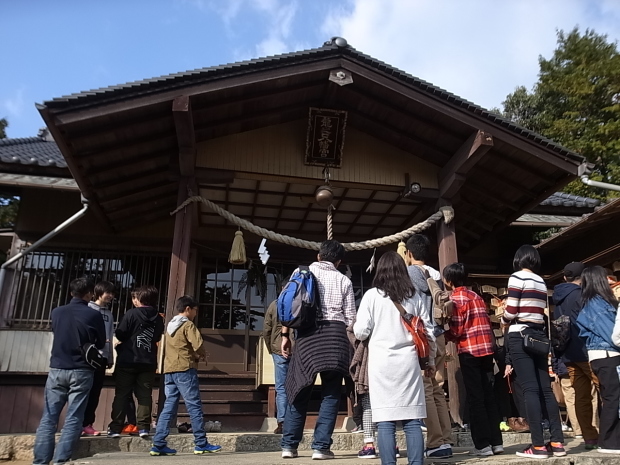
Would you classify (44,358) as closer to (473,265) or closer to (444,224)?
(444,224)

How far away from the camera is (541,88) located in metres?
21.9

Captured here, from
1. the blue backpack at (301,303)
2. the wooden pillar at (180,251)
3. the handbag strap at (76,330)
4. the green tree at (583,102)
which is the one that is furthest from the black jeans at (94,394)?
the green tree at (583,102)

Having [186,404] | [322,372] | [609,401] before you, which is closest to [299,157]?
[186,404]

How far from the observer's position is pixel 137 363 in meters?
5.47

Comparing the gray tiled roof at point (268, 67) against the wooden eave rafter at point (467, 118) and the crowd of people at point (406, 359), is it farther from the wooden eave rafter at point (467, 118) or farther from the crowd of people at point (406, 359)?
the crowd of people at point (406, 359)

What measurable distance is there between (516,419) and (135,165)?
6.19 metres

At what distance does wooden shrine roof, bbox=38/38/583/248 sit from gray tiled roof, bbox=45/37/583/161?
13mm

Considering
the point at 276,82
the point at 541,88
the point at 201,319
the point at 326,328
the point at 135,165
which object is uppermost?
the point at 541,88

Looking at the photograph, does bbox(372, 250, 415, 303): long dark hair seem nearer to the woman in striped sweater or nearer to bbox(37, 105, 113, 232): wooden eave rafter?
the woman in striped sweater

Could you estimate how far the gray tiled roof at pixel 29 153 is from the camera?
802cm

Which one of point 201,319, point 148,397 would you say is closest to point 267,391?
point 201,319

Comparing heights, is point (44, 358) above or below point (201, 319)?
below

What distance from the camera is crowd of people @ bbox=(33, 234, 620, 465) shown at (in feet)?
11.5

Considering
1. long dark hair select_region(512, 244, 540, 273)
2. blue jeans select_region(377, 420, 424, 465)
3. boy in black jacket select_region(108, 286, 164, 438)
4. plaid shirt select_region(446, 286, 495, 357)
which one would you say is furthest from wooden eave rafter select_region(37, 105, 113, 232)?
long dark hair select_region(512, 244, 540, 273)
